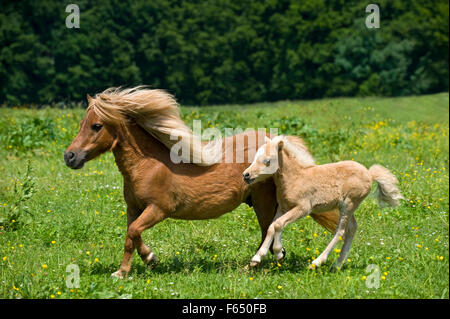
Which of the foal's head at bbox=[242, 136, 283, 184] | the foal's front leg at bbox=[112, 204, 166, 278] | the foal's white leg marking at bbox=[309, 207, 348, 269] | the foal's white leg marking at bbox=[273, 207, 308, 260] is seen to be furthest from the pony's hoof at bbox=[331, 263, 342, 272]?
the foal's front leg at bbox=[112, 204, 166, 278]

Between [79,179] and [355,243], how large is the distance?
201 inches

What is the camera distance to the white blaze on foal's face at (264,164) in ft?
17.9

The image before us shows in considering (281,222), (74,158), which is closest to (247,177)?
(281,222)

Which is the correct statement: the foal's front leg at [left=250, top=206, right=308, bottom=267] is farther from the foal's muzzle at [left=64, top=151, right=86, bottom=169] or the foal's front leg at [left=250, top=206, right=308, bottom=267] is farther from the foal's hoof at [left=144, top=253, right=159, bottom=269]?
the foal's muzzle at [left=64, top=151, right=86, bottom=169]

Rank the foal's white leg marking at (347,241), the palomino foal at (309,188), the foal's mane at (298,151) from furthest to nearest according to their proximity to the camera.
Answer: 1. the foal's white leg marking at (347,241)
2. the foal's mane at (298,151)
3. the palomino foal at (309,188)

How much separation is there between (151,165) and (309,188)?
1.60m

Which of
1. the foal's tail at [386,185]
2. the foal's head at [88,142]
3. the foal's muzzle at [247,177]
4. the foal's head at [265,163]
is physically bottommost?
the foal's tail at [386,185]

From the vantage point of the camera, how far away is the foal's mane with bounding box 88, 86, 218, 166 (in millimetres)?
5809

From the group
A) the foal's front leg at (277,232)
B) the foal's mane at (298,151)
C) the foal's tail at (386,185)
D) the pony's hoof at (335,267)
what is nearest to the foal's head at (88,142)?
the foal's mane at (298,151)

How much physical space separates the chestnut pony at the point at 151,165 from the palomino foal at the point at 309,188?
16.9 inches

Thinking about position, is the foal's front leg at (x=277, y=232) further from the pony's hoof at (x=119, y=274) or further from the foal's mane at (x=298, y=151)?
the pony's hoof at (x=119, y=274)

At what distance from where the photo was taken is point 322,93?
4947cm

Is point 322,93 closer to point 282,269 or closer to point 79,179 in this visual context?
point 79,179

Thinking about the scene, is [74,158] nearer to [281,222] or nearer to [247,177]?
[247,177]
